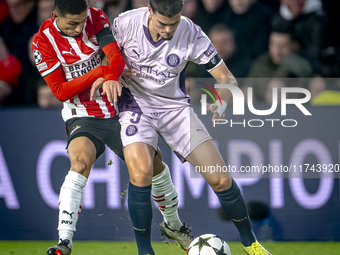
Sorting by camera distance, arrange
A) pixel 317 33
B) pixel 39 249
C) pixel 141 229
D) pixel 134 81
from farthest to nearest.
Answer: pixel 317 33
pixel 39 249
pixel 134 81
pixel 141 229

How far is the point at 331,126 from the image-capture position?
14.7 ft

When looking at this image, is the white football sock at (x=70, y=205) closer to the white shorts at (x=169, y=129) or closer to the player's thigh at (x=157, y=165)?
the white shorts at (x=169, y=129)

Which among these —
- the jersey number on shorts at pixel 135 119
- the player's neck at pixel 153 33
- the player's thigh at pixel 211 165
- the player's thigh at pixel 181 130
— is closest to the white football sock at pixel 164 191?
the player's thigh at pixel 181 130

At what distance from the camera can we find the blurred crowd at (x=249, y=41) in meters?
5.15

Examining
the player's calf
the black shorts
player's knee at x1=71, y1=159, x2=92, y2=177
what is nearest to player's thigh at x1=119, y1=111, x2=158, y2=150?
the black shorts

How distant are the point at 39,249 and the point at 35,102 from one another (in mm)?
1850

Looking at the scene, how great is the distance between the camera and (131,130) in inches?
133

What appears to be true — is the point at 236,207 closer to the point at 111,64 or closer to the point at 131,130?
the point at 131,130

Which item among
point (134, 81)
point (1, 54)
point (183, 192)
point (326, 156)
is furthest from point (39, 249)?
point (326, 156)

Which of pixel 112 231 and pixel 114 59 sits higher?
pixel 114 59

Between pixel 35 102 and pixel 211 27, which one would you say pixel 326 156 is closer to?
pixel 211 27

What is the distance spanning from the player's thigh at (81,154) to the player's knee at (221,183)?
93cm

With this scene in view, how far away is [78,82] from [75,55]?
0.25m

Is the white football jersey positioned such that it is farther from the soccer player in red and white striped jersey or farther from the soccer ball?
Answer: the soccer ball
